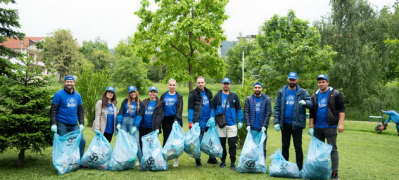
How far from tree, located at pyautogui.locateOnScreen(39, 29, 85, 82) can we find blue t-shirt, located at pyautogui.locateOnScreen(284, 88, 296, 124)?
1793 inches

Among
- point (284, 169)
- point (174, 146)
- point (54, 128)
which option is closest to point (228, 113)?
point (174, 146)

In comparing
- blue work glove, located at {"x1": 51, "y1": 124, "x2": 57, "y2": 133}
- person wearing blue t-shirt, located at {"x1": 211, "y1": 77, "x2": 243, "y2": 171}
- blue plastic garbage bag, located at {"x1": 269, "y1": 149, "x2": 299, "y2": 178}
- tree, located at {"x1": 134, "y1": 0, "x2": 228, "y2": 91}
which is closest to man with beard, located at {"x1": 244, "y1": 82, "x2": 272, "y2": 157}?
person wearing blue t-shirt, located at {"x1": 211, "y1": 77, "x2": 243, "y2": 171}

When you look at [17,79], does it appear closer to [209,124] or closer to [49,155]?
[49,155]

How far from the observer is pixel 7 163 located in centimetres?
Answer: 649

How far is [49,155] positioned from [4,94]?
218 centimetres

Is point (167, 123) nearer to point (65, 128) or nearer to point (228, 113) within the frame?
point (228, 113)

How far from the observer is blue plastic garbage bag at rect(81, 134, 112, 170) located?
19.0ft

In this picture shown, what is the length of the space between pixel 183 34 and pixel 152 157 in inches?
539

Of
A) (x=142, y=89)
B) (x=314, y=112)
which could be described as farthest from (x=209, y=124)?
(x=142, y=89)

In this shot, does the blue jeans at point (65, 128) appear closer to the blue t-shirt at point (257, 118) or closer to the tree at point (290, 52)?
the blue t-shirt at point (257, 118)

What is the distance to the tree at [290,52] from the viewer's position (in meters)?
18.9

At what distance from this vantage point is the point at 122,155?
5816mm

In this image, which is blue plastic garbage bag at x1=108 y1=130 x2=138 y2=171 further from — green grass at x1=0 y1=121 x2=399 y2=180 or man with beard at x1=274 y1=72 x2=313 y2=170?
man with beard at x1=274 y1=72 x2=313 y2=170

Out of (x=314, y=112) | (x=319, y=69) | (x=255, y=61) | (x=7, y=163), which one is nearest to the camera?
(x=314, y=112)
